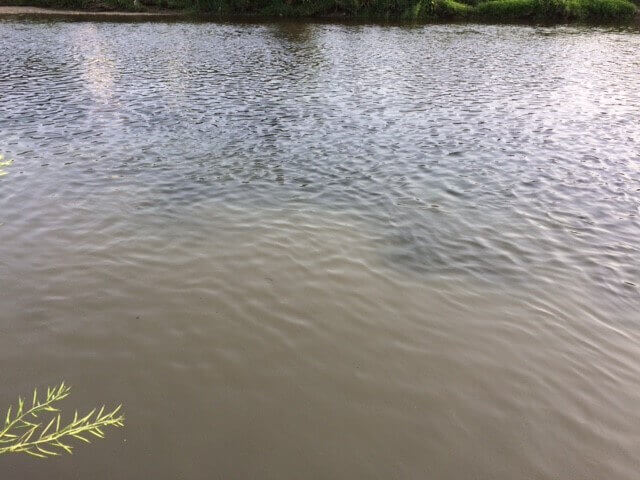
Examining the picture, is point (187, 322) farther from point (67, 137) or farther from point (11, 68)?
point (11, 68)

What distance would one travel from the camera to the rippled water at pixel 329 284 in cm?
616

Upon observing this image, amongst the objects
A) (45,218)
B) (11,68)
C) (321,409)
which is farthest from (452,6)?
(321,409)

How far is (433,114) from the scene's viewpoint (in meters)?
19.9

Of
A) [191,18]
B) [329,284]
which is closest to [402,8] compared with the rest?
[191,18]

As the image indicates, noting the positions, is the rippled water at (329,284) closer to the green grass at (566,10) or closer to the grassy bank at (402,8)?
the green grass at (566,10)

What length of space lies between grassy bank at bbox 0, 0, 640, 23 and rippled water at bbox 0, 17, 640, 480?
34475 mm

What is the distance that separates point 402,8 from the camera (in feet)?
169

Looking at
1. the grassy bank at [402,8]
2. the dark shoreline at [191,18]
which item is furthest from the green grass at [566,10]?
the dark shoreline at [191,18]

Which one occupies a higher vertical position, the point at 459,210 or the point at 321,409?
the point at 459,210

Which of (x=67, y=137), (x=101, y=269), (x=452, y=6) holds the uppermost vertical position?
(x=452, y=6)

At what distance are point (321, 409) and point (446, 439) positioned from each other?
1567 millimetres

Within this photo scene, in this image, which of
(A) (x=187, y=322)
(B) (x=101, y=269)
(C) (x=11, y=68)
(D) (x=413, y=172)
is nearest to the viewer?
(A) (x=187, y=322)

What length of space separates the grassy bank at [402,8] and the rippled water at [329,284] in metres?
34.5

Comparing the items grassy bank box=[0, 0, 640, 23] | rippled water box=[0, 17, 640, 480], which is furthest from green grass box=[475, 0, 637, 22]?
rippled water box=[0, 17, 640, 480]
